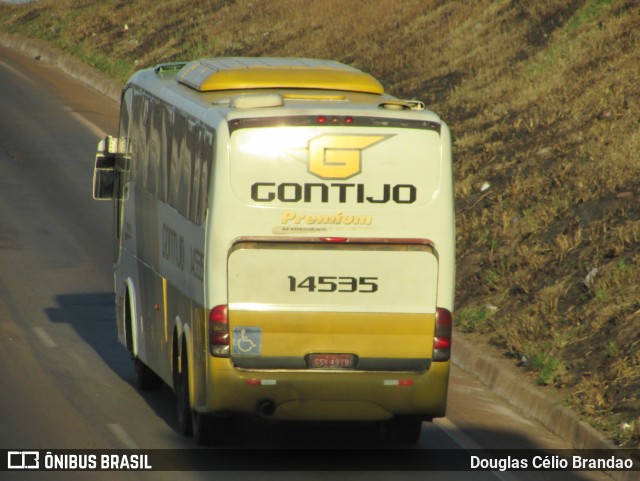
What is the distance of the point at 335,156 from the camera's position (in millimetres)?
12727

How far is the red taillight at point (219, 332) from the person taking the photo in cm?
1268

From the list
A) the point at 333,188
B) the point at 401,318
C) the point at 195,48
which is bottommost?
the point at 195,48

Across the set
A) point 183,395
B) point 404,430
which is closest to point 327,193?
point 183,395

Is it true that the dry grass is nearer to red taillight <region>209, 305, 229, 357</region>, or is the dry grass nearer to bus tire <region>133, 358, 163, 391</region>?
Result: red taillight <region>209, 305, 229, 357</region>

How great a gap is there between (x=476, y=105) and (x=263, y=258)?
51.2 ft

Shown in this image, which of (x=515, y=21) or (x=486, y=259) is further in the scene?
(x=515, y=21)

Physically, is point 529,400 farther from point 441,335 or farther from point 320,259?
point 320,259

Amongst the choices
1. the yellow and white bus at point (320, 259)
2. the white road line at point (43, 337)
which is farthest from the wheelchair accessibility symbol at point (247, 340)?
the white road line at point (43, 337)

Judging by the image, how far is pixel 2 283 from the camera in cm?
2117

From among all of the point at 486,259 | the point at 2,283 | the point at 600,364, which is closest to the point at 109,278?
the point at 2,283

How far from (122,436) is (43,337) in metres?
4.61

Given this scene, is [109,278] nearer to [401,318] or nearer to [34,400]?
[34,400]

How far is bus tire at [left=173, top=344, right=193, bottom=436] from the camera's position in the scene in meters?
13.9

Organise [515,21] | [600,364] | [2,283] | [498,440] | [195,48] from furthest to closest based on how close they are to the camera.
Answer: [195,48] → [515,21] → [2,283] → [600,364] → [498,440]
